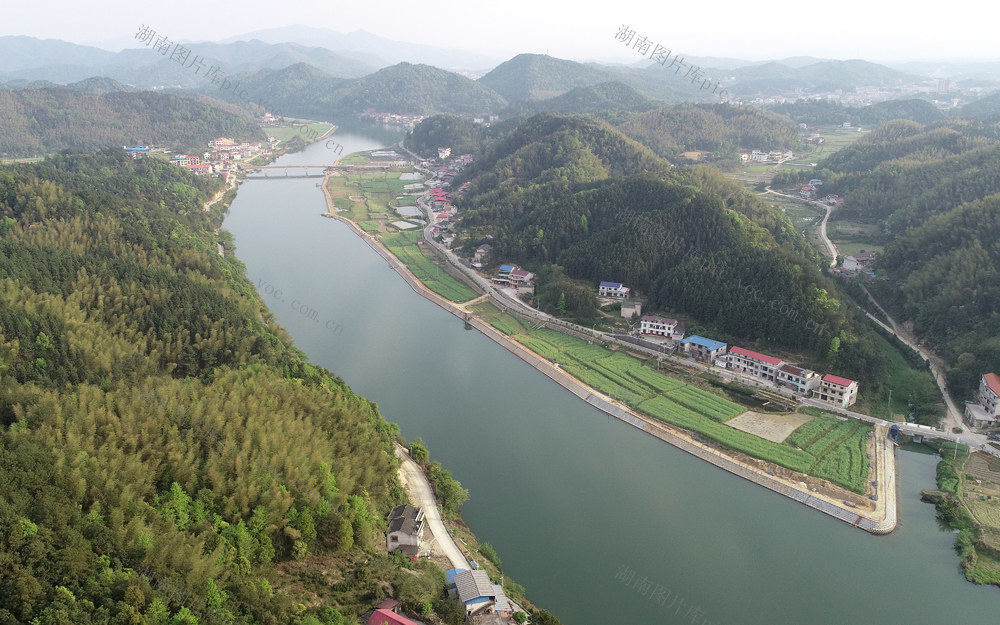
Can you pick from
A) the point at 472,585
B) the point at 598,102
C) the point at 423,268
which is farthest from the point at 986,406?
the point at 598,102

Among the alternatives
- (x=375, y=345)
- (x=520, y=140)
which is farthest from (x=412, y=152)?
(x=375, y=345)

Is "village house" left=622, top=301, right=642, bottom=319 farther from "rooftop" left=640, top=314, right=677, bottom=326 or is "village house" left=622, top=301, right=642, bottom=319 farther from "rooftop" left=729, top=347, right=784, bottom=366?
"rooftop" left=729, top=347, right=784, bottom=366

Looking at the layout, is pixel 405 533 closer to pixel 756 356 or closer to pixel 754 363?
pixel 754 363

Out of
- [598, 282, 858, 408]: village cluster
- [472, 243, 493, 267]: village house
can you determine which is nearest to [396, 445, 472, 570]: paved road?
[598, 282, 858, 408]: village cluster

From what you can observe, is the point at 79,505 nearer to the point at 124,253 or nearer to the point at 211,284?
the point at 211,284

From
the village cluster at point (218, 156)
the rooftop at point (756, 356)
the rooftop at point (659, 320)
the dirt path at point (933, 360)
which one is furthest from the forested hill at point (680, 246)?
the village cluster at point (218, 156)

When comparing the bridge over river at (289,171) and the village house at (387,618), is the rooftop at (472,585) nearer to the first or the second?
the village house at (387,618)
